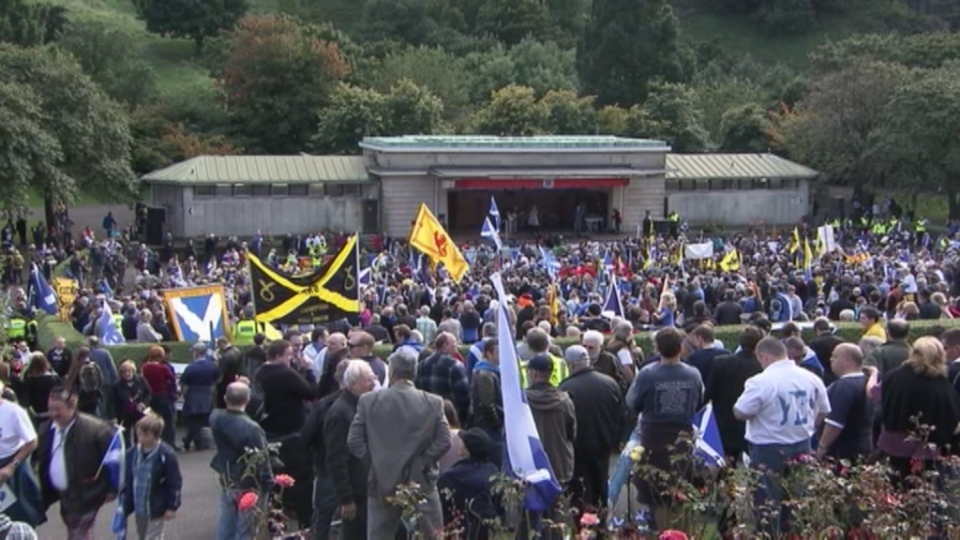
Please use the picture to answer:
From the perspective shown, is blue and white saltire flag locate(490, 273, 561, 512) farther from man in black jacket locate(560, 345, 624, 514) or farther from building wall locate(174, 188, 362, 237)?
building wall locate(174, 188, 362, 237)

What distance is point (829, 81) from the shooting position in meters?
56.2

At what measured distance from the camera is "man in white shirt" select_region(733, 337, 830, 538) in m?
10.1

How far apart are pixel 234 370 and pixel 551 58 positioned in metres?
63.8

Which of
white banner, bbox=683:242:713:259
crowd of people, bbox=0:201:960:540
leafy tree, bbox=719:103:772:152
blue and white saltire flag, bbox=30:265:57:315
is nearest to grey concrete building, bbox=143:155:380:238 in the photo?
white banner, bbox=683:242:713:259

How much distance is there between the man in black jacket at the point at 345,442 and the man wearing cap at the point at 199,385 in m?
6.16

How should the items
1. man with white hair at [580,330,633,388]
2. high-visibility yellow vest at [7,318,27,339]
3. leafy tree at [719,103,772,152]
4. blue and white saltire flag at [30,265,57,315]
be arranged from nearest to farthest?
man with white hair at [580,330,633,388] < high-visibility yellow vest at [7,318,27,339] < blue and white saltire flag at [30,265,57,315] < leafy tree at [719,103,772,152]

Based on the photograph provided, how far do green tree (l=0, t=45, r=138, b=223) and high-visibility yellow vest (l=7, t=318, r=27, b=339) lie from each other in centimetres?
2011

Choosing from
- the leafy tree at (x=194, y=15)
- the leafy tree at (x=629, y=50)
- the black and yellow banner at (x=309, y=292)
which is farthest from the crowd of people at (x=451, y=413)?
the leafy tree at (x=194, y=15)

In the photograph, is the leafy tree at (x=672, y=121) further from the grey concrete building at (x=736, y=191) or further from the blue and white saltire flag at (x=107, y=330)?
the blue and white saltire flag at (x=107, y=330)

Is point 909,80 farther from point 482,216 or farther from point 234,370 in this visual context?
point 234,370

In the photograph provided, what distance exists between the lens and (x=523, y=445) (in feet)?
31.4

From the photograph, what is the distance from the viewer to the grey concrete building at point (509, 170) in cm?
4966

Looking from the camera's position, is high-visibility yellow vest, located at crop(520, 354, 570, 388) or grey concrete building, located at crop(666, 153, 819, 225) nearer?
high-visibility yellow vest, located at crop(520, 354, 570, 388)

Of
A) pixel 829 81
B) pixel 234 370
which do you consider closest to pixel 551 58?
pixel 829 81
